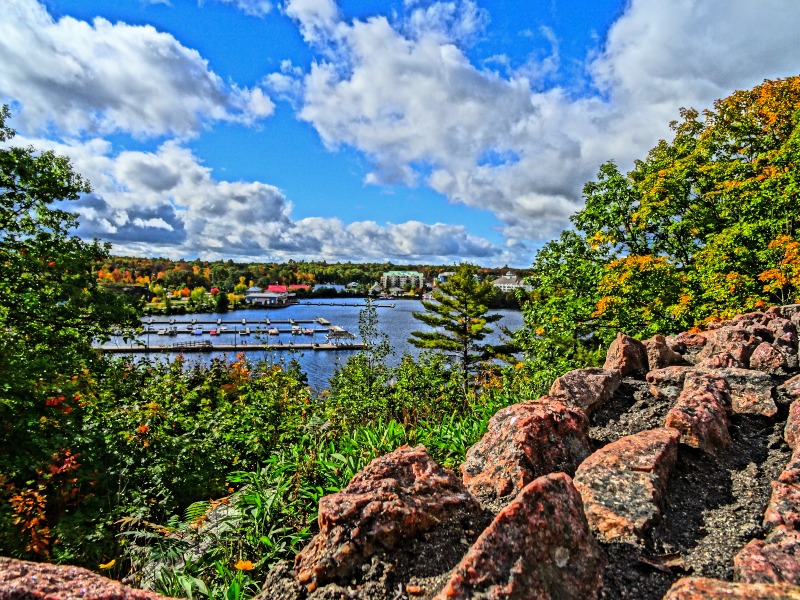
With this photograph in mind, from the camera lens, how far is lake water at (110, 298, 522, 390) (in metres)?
26.4

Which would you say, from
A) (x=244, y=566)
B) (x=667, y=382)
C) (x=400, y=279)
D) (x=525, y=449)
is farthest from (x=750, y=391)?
(x=400, y=279)

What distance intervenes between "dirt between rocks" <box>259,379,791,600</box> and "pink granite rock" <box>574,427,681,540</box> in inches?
3.1

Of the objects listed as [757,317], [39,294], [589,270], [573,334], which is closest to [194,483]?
[39,294]

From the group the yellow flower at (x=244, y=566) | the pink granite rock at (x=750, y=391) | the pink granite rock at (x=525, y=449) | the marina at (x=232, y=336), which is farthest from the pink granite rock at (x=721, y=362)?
the marina at (x=232, y=336)

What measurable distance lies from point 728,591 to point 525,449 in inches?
49.7

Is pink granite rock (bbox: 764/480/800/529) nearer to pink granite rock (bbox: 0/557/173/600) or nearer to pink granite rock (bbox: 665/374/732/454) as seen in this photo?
pink granite rock (bbox: 665/374/732/454)

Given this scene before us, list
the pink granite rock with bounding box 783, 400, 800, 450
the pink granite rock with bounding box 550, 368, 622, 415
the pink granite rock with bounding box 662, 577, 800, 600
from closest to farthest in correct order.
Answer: the pink granite rock with bounding box 662, 577, 800, 600 → the pink granite rock with bounding box 783, 400, 800, 450 → the pink granite rock with bounding box 550, 368, 622, 415

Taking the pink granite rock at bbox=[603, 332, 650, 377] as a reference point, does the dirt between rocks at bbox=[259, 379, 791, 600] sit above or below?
below

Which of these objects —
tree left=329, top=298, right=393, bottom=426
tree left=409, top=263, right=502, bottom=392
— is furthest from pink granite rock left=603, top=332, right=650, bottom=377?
tree left=409, top=263, right=502, bottom=392

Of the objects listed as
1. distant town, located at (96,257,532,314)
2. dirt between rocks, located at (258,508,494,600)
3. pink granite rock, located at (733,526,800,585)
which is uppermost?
distant town, located at (96,257,532,314)

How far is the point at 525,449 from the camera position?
8.84 feet

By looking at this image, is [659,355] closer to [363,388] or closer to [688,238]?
[363,388]

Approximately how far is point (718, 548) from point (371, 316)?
22.6ft

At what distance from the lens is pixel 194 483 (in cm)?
448
